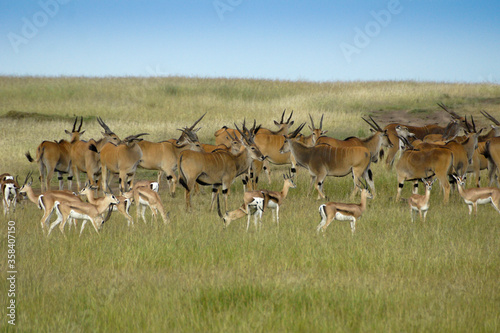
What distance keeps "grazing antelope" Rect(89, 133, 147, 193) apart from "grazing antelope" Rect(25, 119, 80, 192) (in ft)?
3.86

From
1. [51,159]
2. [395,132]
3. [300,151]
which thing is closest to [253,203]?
[300,151]

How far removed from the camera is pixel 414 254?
728 cm

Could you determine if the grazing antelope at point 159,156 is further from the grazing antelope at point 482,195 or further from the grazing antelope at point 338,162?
the grazing antelope at point 482,195

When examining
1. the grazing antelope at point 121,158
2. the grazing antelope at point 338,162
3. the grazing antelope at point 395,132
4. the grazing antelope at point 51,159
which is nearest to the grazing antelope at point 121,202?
the grazing antelope at point 121,158

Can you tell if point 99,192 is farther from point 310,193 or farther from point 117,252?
point 117,252

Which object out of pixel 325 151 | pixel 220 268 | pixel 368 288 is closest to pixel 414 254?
pixel 368 288

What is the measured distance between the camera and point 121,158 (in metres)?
12.4

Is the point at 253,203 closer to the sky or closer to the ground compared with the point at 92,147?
closer to the ground

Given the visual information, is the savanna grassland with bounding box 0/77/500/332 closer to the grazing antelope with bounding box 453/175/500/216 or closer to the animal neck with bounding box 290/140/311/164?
the grazing antelope with bounding box 453/175/500/216

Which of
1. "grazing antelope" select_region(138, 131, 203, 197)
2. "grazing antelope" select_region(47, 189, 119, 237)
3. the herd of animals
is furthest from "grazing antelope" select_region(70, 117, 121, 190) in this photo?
"grazing antelope" select_region(47, 189, 119, 237)

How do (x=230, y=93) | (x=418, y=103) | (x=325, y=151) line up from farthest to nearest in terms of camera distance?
(x=230, y=93) < (x=418, y=103) < (x=325, y=151)

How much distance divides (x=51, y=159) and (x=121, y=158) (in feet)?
6.28

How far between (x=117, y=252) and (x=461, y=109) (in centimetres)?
2351

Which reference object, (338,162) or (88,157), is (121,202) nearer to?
(88,157)
